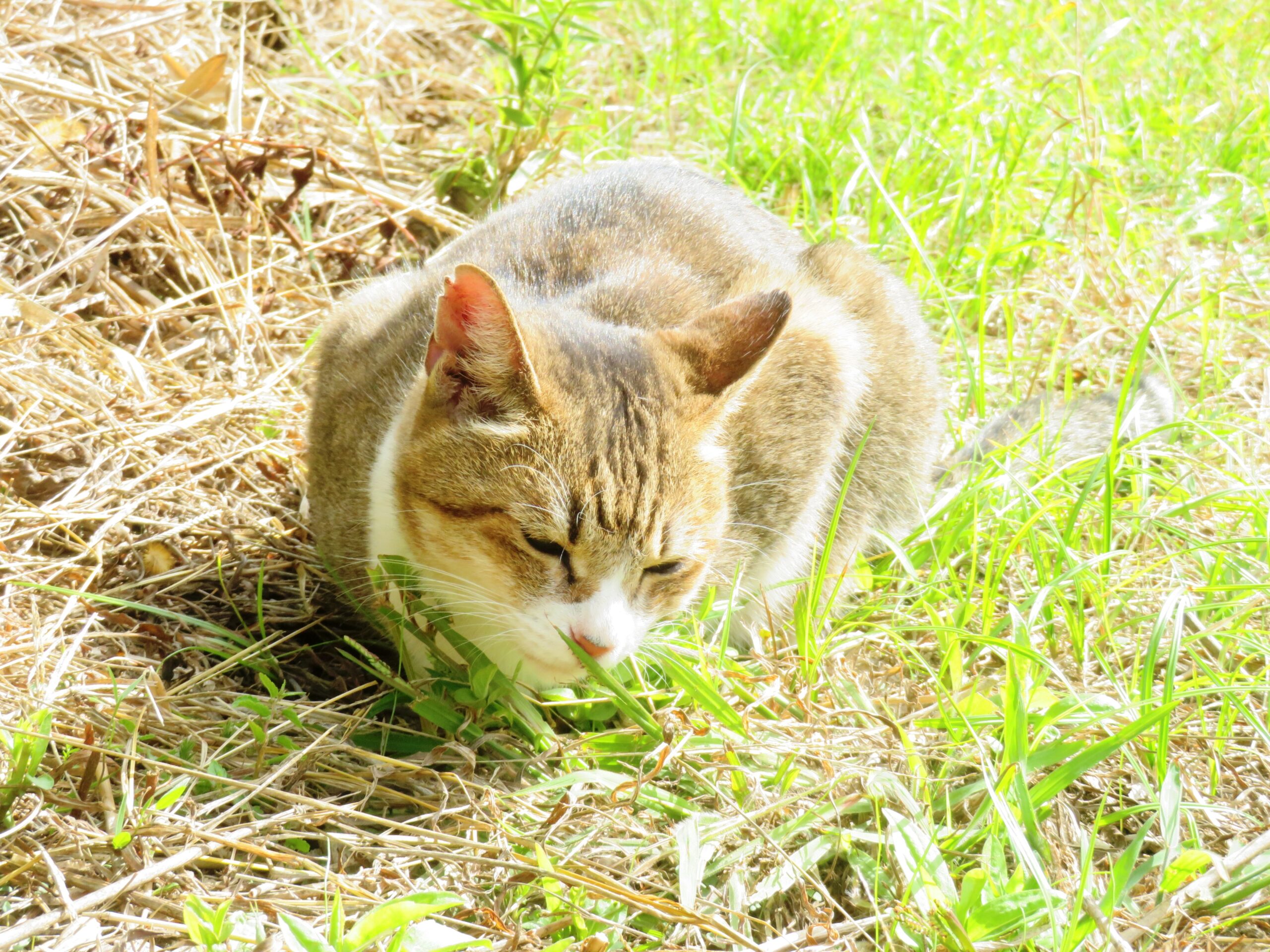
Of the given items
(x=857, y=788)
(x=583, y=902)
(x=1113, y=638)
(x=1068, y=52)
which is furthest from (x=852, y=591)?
(x=1068, y=52)

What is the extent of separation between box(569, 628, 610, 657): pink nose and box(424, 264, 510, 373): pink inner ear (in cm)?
64

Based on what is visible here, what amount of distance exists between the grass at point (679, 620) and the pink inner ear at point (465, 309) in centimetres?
68

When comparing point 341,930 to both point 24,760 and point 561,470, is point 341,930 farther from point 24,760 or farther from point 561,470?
point 561,470

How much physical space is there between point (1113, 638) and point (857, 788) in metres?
0.93

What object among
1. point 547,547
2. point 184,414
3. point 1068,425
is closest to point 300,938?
point 547,547

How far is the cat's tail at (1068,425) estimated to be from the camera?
3.47 m

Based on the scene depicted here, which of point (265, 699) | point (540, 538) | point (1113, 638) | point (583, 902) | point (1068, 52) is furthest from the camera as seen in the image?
point (1068, 52)

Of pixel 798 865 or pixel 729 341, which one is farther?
pixel 729 341

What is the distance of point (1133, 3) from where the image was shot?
621 centimetres

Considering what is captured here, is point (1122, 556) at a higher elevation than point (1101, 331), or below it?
below

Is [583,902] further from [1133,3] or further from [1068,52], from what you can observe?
[1133,3]

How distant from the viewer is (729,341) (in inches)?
101

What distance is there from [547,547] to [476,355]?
0.44 metres

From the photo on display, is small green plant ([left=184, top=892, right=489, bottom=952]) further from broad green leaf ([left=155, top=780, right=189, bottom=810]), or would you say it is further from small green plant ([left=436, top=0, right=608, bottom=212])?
small green plant ([left=436, top=0, right=608, bottom=212])
